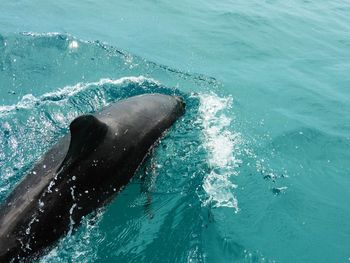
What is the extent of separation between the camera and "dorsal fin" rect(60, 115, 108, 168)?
731cm

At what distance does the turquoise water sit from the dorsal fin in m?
1.25

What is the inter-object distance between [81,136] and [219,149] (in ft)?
14.2

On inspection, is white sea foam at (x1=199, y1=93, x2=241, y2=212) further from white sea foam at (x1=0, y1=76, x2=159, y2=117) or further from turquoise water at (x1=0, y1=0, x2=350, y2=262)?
white sea foam at (x1=0, y1=76, x2=159, y2=117)

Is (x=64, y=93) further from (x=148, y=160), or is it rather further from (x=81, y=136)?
(x=81, y=136)

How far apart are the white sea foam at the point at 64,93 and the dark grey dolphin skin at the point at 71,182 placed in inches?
120

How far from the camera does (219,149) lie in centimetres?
1066

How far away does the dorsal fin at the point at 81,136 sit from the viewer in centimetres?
731

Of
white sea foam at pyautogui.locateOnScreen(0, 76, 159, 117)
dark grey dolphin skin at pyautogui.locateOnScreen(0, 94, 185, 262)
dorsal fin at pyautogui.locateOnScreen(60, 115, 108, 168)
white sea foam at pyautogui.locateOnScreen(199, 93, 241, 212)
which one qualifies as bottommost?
white sea foam at pyautogui.locateOnScreen(199, 93, 241, 212)

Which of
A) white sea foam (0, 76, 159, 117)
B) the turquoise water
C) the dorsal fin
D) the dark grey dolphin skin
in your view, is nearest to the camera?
the dark grey dolphin skin

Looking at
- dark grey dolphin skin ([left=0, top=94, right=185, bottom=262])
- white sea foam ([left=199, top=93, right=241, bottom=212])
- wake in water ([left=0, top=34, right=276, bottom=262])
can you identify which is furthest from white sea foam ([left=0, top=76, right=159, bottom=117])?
dark grey dolphin skin ([left=0, top=94, right=185, bottom=262])

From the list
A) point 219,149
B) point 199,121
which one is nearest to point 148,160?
point 219,149

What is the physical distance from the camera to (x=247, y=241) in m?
8.43

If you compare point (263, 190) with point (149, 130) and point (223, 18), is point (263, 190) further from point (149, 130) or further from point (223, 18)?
point (223, 18)

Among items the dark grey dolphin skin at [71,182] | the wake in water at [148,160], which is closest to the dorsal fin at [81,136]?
the dark grey dolphin skin at [71,182]
